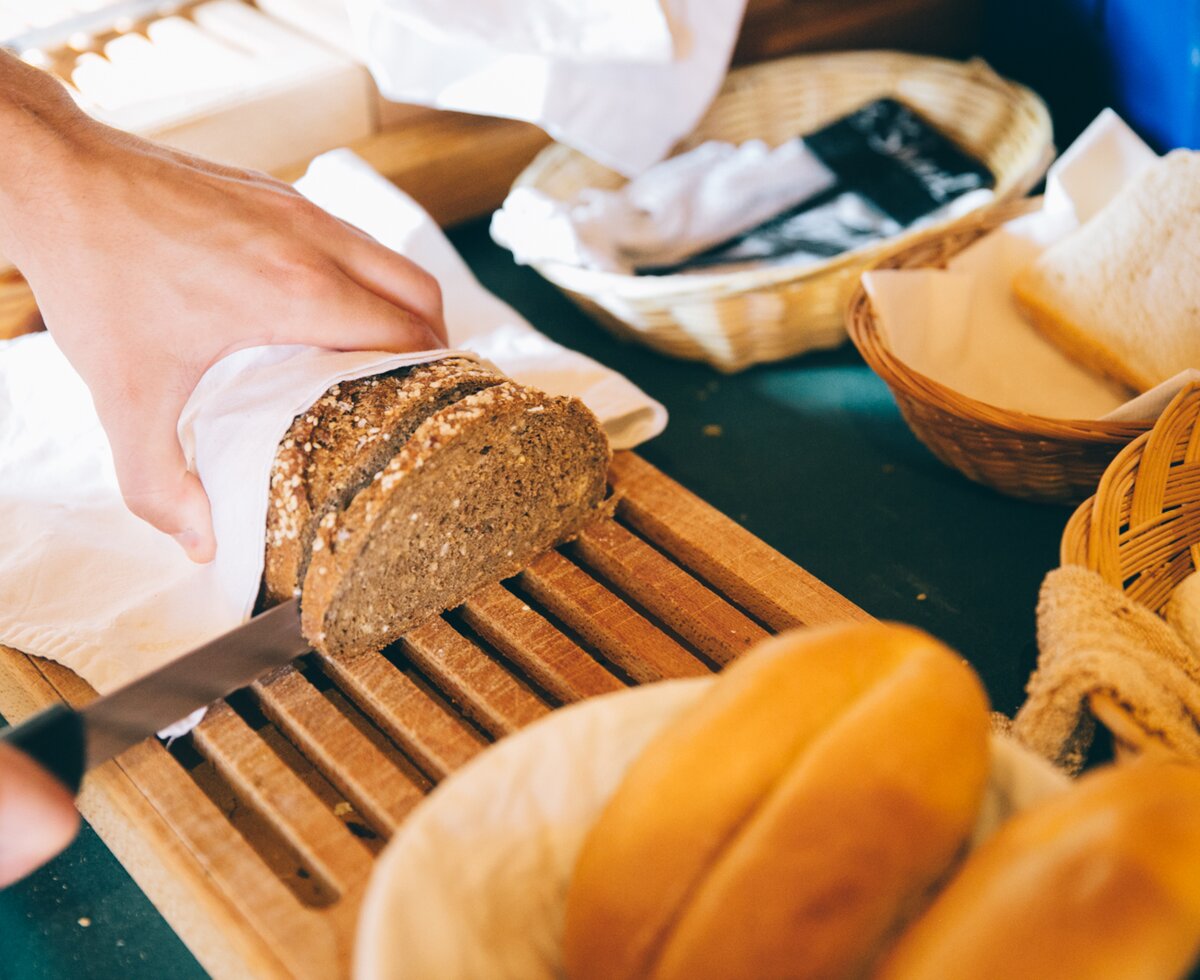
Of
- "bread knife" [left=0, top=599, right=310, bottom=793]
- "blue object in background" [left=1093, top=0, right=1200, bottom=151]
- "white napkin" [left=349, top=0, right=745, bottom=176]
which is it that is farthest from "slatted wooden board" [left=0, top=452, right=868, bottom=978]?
"blue object in background" [left=1093, top=0, right=1200, bottom=151]

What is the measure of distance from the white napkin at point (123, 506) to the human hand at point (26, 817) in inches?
9.6

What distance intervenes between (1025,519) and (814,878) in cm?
64

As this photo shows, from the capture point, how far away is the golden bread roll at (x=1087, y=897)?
0.38 metres

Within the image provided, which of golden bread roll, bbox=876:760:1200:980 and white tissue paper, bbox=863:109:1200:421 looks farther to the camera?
white tissue paper, bbox=863:109:1200:421

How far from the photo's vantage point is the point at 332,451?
0.74 meters

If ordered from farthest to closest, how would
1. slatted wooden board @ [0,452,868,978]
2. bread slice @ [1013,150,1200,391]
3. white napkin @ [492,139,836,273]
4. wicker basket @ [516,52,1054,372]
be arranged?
1. white napkin @ [492,139,836,273]
2. wicker basket @ [516,52,1054,372]
3. bread slice @ [1013,150,1200,391]
4. slatted wooden board @ [0,452,868,978]

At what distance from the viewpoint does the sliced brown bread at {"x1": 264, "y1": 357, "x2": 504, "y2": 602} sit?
2.37 ft

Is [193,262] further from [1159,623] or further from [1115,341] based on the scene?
[1115,341]

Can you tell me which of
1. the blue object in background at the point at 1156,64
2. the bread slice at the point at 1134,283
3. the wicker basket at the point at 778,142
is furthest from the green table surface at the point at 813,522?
the blue object in background at the point at 1156,64

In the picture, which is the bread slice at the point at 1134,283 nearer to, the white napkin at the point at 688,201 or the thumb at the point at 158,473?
the white napkin at the point at 688,201

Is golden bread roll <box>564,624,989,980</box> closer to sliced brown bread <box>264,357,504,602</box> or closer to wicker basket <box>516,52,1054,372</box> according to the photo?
sliced brown bread <box>264,357,504,602</box>

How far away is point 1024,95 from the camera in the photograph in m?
1.30

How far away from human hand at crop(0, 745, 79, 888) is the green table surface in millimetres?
222

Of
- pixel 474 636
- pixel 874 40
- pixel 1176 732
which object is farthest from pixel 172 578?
pixel 874 40
